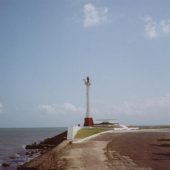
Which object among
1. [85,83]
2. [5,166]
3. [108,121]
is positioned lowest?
[5,166]

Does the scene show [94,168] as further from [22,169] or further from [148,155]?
[148,155]

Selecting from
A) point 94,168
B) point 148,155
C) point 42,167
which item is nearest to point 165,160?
point 148,155

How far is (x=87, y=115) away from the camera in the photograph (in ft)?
183

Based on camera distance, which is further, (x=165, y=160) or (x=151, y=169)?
(x=165, y=160)

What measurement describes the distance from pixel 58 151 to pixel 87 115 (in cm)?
3375

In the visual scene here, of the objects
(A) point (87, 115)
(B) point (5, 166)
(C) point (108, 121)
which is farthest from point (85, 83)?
(B) point (5, 166)

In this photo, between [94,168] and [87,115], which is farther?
[87,115]

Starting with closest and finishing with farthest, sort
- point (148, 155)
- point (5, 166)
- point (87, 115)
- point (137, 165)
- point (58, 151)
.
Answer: point (137, 165)
point (148, 155)
point (58, 151)
point (5, 166)
point (87, 115)

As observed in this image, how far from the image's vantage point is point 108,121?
65.6m

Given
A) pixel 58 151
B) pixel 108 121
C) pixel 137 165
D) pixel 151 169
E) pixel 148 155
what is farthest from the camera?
pixel 108 121

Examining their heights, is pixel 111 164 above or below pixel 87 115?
below

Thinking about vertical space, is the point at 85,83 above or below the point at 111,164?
above

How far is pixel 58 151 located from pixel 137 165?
783cm

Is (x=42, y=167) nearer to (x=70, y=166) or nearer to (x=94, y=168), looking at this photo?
(x=70, y=166)
